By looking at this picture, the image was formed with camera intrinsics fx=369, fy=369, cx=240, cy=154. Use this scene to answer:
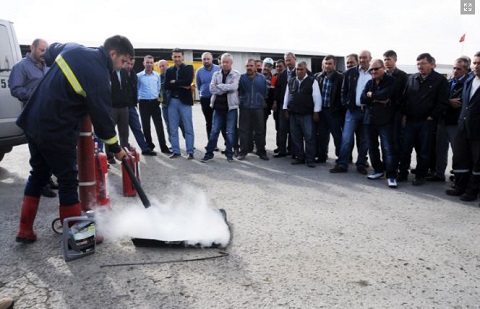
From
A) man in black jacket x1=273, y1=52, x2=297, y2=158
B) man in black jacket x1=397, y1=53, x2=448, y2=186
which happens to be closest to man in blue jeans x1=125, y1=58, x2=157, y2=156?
man in black jacket x1=273, y1=52, x2=297, y2=158

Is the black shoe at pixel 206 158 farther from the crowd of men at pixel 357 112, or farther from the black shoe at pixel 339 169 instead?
the black shoe at pixel 339 169

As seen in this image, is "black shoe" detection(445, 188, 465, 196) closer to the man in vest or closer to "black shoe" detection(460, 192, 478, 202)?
"black shoe" detection(460, 192, 478, 202)

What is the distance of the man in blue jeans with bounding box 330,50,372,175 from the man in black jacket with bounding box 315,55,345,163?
0.28 meters

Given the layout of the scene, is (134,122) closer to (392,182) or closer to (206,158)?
(206,158)

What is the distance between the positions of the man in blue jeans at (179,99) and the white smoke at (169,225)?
3.37 meters

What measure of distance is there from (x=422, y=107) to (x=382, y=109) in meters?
0.55

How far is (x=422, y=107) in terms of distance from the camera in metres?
5.48

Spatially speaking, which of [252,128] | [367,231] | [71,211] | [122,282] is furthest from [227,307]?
[252,128]

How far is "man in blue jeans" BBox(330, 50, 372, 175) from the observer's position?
6254 mm

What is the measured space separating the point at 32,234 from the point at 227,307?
7.13 ft

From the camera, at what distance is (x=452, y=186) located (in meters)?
5.54

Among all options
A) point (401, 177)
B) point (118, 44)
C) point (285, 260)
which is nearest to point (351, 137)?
point (401, 177)

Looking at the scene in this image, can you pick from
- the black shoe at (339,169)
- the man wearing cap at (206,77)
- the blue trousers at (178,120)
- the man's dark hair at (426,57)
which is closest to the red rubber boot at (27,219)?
the blue trousers at (178,120)

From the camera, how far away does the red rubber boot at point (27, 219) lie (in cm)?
346
